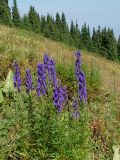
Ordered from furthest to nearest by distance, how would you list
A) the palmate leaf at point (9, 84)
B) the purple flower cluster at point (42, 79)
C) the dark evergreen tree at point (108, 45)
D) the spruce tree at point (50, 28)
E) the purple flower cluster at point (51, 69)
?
the dark evergreen tree at point (108, 45), the spruce tree at point (50, 28), the palmate leaf at point (9, 84), the purple flower cluster at point (51, 69), the purple flower cluster at point (42, 79)

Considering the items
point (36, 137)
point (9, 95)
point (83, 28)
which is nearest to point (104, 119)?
point (9, 95)

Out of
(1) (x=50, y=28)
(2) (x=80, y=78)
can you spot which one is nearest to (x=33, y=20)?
(1) (x=50, y=28)

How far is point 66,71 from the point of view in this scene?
10.9 metres

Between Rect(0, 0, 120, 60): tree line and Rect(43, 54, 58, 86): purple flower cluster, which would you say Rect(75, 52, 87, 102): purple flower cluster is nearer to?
Rect(43, 54, 58, 86): purple flower cluster

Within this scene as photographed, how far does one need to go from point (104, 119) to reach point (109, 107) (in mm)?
887

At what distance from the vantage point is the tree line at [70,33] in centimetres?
8073

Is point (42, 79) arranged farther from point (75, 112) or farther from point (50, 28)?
point (50, 28)

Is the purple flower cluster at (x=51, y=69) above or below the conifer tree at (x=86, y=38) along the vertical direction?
below

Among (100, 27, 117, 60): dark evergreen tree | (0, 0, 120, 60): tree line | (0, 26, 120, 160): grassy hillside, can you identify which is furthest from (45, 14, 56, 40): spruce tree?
(0, 26, 120, 160): grassy hillside

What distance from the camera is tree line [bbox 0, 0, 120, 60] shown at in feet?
265

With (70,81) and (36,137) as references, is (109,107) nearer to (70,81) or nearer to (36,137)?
(70,81)

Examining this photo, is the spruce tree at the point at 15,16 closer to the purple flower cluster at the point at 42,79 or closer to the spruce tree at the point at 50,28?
the spruce tree at the point at 50,28

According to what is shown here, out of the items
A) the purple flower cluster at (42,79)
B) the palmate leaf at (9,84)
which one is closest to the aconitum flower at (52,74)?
the purple flower cluster at (42,79)

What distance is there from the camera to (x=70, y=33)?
9788 cm
